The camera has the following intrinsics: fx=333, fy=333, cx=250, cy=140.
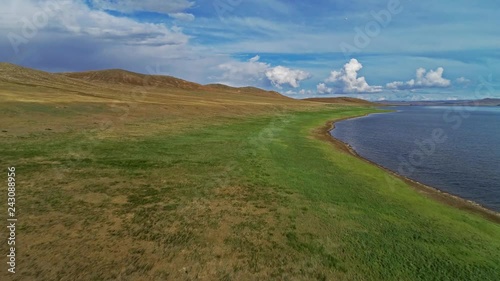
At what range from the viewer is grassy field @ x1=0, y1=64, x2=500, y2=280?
1331cm

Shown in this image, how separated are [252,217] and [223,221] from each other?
171cm

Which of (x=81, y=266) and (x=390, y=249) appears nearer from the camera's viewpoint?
(x=81, y=266)

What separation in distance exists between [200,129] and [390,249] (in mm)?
40143

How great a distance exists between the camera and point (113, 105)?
227 ft

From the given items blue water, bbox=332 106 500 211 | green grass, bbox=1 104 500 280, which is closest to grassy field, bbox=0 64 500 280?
green grass, bbox=1 104 500 280

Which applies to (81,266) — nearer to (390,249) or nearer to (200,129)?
(390,249)

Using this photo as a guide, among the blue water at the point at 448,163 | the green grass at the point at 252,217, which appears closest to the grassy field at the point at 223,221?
the green grass at the point at 252,217

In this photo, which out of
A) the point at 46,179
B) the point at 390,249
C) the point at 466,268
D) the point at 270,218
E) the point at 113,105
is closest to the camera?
the point at 466,268

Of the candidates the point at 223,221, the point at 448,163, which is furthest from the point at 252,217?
the point at 448,163

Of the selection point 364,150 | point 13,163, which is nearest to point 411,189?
point 364,150

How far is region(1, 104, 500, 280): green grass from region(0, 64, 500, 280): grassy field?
73 mm

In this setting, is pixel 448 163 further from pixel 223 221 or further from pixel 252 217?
pixel 223 221

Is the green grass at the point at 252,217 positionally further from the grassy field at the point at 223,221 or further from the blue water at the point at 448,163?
the blue water at the point at 448,163

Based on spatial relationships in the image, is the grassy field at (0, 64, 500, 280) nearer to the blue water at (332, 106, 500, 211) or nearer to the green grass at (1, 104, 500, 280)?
the green grass at (1, 104, 500, 280)
